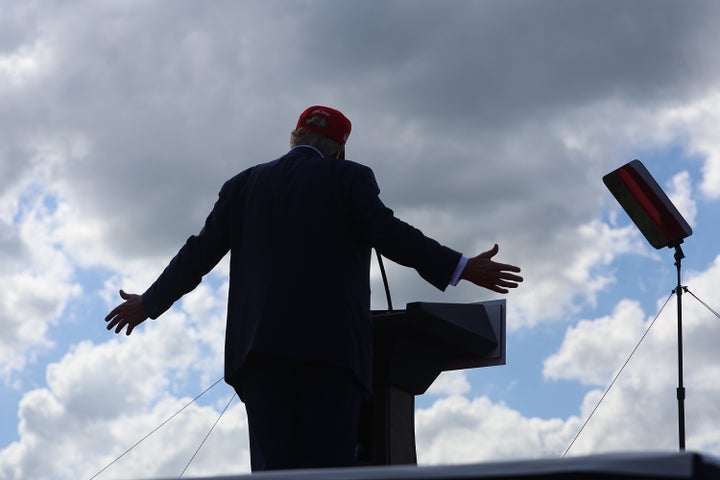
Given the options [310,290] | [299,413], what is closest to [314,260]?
[310,290]

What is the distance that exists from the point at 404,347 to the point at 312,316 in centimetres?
41

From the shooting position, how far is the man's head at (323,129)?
2.64 metres

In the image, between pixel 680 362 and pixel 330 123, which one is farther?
pixel 680 362

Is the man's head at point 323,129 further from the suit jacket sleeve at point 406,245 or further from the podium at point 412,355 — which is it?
the podium at point 412,355

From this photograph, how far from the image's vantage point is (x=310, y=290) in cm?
237

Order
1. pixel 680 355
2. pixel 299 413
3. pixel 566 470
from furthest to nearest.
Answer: pixel 680 355
pixel 299 413
pixel 566 470

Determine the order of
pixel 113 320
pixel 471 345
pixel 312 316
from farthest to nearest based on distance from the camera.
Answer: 1. pixel 113 320
2. pixel 471 345
3. pixel 312 316

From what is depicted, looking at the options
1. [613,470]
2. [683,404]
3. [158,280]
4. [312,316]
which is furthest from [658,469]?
[683,404]

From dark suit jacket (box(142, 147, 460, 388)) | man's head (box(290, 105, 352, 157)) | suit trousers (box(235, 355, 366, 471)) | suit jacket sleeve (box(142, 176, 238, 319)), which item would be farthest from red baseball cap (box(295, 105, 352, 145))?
suit trousers (box(235, 355, 366, 471))

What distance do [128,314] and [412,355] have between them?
0.80 m

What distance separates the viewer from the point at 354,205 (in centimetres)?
244

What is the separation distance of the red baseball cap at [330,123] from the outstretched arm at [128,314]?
2.23 ft

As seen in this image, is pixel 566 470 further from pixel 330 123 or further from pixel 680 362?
pixel 680 362

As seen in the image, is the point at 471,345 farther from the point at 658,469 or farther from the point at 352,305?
the point at 658,469
